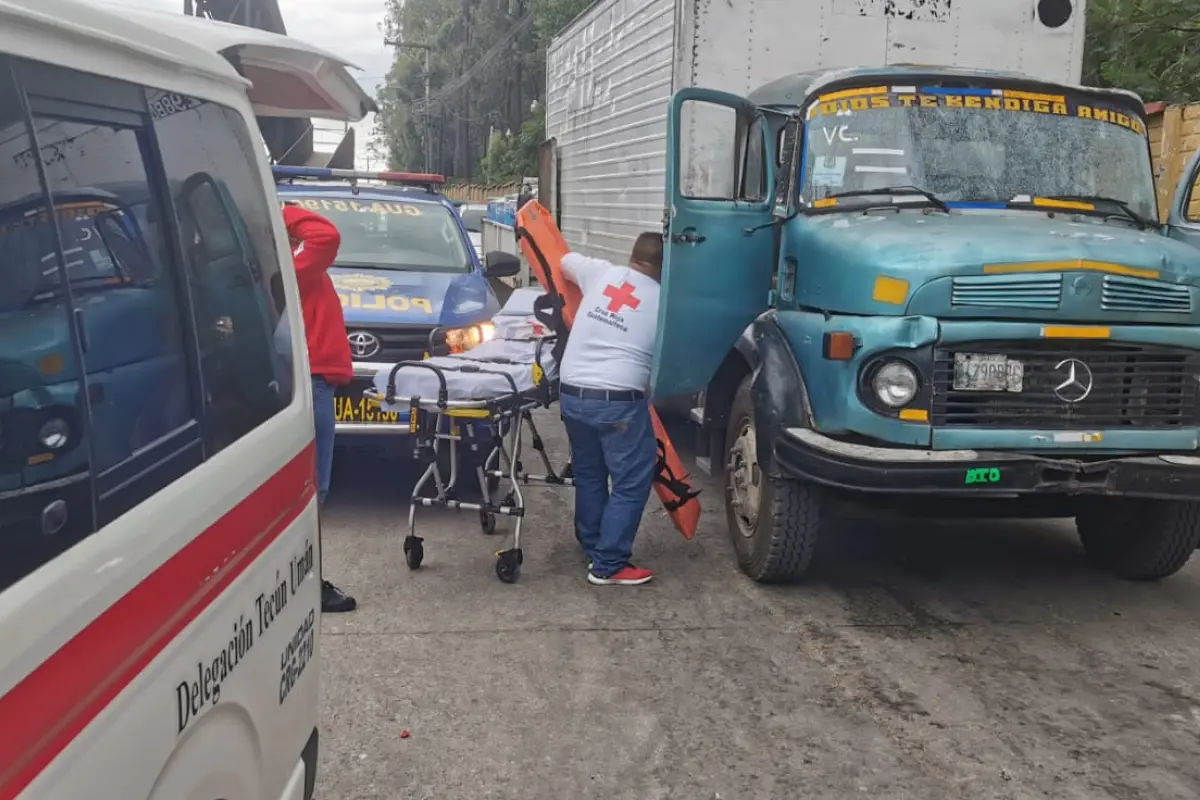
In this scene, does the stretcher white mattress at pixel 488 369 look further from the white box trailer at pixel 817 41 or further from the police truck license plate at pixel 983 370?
the police truck license plate at pixel 983 370

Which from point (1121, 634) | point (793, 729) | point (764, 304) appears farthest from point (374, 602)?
point (1121, 634)

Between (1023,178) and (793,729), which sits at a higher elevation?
(1023,178)

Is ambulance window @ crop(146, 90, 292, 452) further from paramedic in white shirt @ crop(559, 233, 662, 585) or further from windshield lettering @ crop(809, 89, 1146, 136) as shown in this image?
windshield lettering @ crop(809, 89, 1146, 136)

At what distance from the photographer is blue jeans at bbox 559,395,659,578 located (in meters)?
5.63

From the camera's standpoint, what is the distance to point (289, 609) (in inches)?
99.3

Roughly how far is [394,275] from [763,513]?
129 inches

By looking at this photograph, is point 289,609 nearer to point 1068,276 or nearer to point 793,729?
point 793,729

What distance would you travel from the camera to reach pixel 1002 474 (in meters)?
4.91

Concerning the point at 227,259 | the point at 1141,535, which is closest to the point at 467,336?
the point at 1141,535

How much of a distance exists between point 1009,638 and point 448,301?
12.9 ft

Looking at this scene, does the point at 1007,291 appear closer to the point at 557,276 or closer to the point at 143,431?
the point at 557,276

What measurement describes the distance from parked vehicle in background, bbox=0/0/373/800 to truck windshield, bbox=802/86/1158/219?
3.86m

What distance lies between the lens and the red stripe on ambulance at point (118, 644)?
1368 mm

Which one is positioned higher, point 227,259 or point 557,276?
point 227,259
